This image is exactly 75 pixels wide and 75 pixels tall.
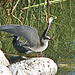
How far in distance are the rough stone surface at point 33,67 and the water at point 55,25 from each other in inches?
13.6

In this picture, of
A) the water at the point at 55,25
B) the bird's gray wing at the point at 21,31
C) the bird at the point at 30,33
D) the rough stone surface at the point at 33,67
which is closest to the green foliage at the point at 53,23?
the water at the point at 55,25

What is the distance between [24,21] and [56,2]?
193 inches

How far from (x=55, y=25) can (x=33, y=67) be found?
207 inches

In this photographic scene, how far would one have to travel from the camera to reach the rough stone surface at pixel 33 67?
674 centimetres

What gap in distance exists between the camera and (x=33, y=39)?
22.5 feet

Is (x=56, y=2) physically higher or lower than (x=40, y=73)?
higher

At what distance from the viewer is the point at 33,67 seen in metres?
6.84

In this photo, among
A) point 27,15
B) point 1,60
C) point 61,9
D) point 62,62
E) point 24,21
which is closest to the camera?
point 1,60

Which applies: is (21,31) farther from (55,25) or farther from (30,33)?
(55,25)

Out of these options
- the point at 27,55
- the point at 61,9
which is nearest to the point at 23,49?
the point at 27,55

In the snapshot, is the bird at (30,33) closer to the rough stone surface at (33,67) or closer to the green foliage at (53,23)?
the rough stone surface at (33,67)

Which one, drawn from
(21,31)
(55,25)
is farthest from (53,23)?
(21,31)

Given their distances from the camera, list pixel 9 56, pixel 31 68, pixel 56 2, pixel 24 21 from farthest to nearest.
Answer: pixel 56 2 < pixel 24 21 < pixel 9 56 < pixel 31 68

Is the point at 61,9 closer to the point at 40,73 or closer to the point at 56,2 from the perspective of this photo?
the point at 56,2
